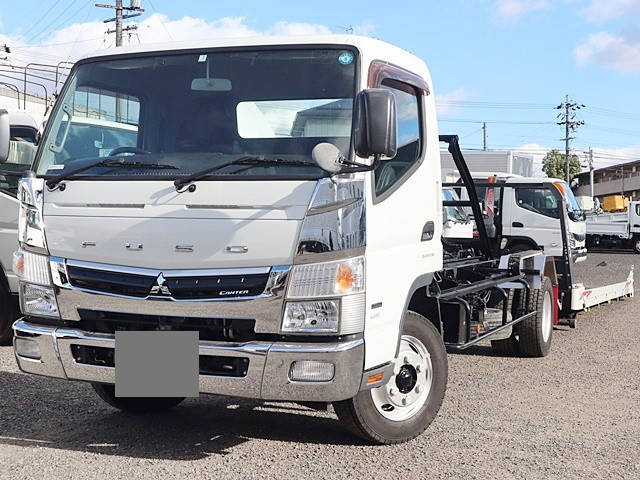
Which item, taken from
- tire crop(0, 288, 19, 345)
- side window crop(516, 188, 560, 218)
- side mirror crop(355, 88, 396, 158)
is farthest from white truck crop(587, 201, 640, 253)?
side mirror crop(355, 88, 396, 158)

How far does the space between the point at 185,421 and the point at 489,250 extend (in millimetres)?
3992

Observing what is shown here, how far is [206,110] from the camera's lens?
4520mm

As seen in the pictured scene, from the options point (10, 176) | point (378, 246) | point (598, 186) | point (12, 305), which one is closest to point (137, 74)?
point (378, 246)

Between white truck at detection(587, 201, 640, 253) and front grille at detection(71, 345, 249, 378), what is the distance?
3032 centimetres

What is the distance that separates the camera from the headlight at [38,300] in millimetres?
4406

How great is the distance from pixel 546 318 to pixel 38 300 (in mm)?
5349

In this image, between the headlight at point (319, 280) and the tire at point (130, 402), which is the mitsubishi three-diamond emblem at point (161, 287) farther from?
the tire at point (130, 402)

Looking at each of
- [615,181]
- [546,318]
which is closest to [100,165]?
[546,318]

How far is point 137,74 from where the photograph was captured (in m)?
4.73

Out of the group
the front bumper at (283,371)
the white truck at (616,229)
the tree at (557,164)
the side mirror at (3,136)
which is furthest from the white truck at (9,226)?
the tree at (557,164)

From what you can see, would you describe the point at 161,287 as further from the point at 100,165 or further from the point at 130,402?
the point at 130,402

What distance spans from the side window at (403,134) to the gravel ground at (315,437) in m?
1.54

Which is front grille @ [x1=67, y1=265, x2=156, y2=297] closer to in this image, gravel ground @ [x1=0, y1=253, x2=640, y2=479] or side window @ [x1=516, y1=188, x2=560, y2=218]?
gravel ground @ [x1=0, y1=253, x2=640, y2=479]

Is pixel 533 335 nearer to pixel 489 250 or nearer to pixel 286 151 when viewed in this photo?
pixel 489 250
